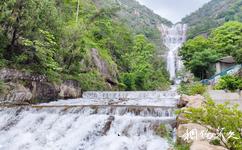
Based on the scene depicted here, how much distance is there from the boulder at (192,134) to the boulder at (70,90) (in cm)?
1039

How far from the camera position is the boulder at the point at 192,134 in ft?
18.6

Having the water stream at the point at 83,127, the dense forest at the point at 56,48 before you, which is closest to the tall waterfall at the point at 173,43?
the dense forest at the point at 56,48

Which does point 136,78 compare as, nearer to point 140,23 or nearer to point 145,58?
point 145,58

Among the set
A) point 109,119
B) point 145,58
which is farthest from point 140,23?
point 109,119

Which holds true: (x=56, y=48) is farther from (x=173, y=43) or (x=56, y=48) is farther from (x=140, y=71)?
(x=173, y=43)

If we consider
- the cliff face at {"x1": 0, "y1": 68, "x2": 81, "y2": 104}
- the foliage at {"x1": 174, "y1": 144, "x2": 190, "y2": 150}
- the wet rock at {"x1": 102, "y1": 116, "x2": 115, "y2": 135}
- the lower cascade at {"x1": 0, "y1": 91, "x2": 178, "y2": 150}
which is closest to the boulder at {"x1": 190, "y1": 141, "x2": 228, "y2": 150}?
the foliage at {"x1": 174, "y1": 144, "x2": 190, "y2": 150}

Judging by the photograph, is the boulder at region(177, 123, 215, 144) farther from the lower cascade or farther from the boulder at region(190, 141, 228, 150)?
the lower cascade

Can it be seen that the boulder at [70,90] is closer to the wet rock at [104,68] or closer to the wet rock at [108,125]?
the wet rock at [104,68]

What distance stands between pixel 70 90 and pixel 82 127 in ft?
28.2

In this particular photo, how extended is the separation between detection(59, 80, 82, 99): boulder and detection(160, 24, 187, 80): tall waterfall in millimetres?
29367

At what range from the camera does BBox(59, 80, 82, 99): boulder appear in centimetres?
1587

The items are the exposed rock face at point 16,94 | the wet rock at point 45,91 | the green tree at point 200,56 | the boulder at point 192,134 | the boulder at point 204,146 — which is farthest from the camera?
the green tree at point 200,56

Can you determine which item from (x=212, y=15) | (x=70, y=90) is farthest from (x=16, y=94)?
(x=212, y=15)

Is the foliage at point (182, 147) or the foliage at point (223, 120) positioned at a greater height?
the foliage at point (223, 120)
